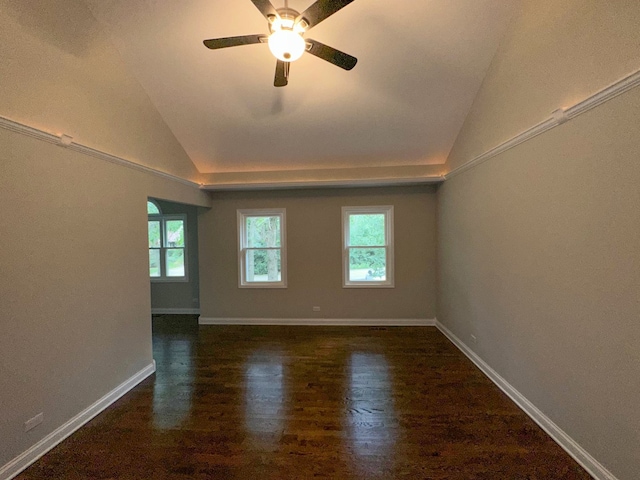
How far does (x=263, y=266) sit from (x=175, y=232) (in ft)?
7.22

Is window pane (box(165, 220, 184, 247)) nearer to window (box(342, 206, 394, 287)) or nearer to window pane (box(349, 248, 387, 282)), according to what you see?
window (box(342, 206, 394, 287))

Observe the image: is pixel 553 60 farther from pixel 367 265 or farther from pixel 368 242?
pixel 367 265

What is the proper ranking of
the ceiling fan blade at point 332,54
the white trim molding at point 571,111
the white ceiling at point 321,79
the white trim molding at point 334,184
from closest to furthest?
the white trim molding at point 571,111 < the ceiling fan blade at point 332,54 < the white ceiling at point 321,79 < the white trim molding at point 334,184

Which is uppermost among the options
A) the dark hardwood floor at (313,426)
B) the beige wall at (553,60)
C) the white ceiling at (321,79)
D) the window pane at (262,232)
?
the white ceiling at (321,79)

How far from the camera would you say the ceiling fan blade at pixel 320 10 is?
182 centimetres

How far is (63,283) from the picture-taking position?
94.1 inches

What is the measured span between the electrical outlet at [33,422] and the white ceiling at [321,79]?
3.18 metres

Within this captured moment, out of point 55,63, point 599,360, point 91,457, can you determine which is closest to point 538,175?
point 599,360

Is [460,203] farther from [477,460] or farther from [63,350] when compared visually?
[63,350]

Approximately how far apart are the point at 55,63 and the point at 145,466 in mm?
3042

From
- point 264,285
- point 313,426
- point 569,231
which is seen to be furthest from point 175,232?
point 569,231

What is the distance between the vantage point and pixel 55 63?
228 centimetres

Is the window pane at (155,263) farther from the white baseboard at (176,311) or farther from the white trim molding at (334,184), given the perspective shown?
the white trim molding at (334,184)

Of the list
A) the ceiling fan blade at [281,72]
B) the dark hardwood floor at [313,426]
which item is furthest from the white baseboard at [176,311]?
the ceiling fan blade at [281,72]
